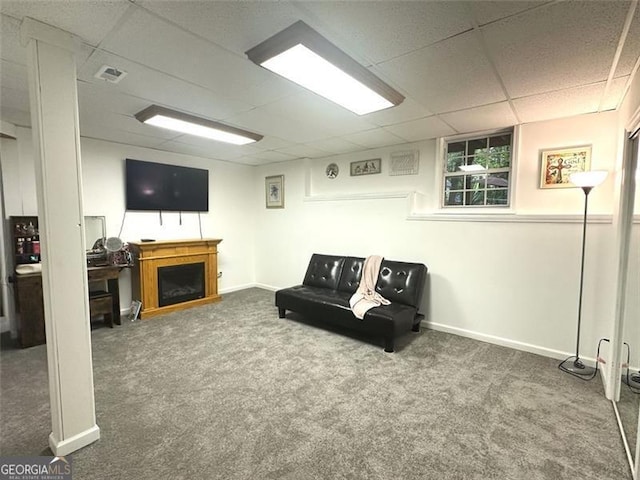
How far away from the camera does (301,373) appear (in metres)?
2.73

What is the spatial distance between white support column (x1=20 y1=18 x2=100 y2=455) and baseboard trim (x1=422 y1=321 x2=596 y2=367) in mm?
3565

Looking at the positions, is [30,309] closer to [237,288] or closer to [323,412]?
[237,288]

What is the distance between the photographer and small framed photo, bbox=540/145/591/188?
2980 millimetres

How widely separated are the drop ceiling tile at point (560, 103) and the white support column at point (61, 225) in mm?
3282

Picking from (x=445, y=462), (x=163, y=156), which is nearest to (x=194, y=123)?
(x=163, y=156)

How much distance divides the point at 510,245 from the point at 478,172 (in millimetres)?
986

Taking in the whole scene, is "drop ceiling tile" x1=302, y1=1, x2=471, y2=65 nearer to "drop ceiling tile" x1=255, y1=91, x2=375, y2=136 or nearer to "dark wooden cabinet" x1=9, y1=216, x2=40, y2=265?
"drop ceiling tile" x1=255, y1=91, x2=375, y2=136

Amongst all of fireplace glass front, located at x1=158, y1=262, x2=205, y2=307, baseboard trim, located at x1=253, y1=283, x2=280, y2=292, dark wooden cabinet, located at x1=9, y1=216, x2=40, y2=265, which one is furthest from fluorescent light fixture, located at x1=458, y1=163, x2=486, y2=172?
dark wooden cabinet, located at x1=9, y1=216, x2=40, y2=265

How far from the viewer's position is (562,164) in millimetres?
3084

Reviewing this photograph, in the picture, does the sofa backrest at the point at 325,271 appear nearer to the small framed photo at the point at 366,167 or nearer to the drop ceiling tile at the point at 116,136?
the small framed photo at the point at 366,167

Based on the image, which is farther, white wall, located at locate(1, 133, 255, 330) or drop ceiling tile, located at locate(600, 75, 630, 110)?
white wall, located at locate(1, 133, 255, 330)

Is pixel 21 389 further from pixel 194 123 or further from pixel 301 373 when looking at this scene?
pixel 194 123

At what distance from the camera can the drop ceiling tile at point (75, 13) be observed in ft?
4.85

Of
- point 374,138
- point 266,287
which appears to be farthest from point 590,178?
point 266,287
